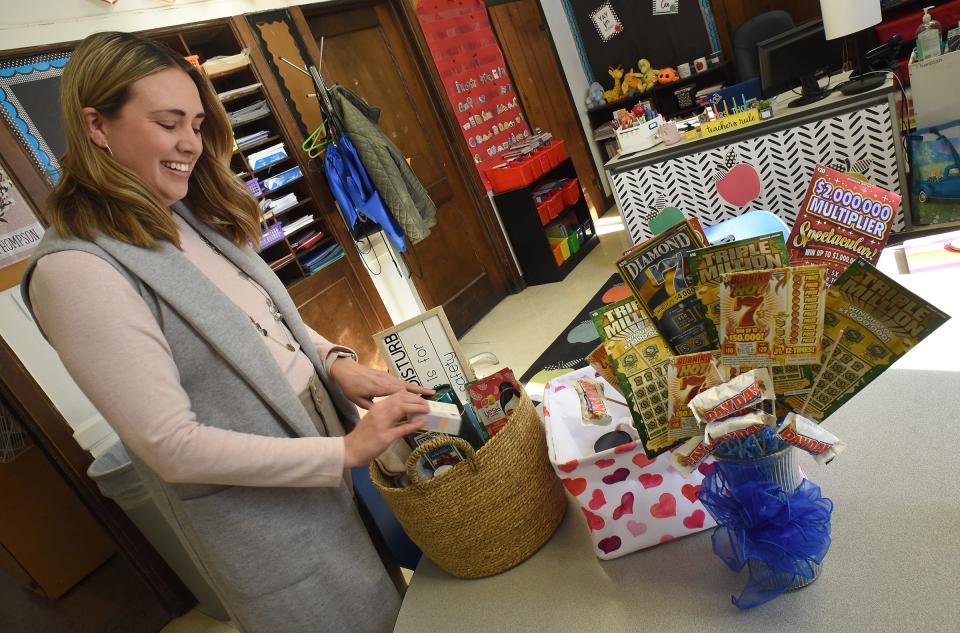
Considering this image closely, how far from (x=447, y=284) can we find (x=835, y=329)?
3.89 m

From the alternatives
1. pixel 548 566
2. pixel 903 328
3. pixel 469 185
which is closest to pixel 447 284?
pixel 469 185

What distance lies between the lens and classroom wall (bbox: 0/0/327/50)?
259cm

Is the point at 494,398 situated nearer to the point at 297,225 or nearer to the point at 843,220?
the point at 843,220

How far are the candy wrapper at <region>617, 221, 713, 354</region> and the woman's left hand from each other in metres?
0.54

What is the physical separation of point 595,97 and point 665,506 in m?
6.22

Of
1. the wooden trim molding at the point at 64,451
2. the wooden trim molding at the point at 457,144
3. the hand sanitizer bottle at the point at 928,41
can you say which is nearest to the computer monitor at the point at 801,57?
the hand sanitizer bottle at the point at 928,41

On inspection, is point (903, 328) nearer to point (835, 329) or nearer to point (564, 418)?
point (835, 329)

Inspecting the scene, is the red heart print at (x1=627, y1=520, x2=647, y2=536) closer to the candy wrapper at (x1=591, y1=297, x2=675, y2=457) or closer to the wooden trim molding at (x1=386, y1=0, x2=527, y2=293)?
the candy wrapper at (x1=591, y1=297, x2=675, y2=457)

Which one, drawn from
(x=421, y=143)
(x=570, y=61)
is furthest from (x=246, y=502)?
(x=570, y=61)

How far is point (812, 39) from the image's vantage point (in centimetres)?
328

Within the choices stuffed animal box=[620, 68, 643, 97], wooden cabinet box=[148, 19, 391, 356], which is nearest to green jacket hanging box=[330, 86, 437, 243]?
wooden cabinet box=[148, 19, 391, 356]

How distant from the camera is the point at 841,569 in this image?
31.1 inches

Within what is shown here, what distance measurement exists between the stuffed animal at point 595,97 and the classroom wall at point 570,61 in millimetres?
79

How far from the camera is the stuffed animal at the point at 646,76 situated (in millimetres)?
6215
